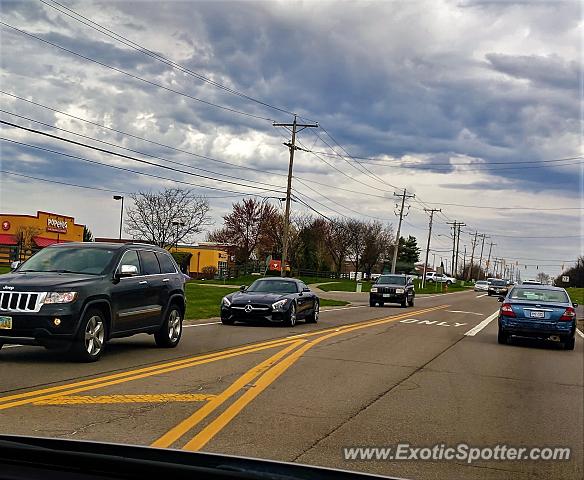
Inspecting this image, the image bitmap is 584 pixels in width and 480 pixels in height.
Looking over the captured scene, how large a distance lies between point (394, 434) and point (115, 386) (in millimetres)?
3687

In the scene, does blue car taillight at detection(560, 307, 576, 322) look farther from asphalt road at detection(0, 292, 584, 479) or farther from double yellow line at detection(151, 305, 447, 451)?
double yellow line at detection(151, 305, 447, 451)

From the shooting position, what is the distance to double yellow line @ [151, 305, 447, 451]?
6.51 meters

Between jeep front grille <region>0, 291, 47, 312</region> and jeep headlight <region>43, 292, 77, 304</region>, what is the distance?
0.07 meters

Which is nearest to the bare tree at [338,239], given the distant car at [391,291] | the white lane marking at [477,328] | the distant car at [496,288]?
the distant car at [496,288]

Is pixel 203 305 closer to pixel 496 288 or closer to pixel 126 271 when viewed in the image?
pixel 126 271

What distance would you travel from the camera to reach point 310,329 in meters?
19.3

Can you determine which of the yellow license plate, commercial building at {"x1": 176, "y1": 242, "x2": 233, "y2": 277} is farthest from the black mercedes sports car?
commercial building at {"x1": 176, "y1": 242, "x2": 233, "y2": 277}

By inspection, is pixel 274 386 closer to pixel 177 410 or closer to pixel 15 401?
pixel 177 410

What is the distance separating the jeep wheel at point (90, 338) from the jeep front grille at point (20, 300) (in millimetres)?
675

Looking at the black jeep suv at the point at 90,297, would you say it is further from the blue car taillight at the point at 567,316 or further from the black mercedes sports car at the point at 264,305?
the blue car taillight at the point at 567,316

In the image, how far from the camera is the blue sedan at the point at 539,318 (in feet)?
54.9

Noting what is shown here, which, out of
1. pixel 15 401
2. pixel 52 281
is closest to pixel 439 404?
pixel 15 401

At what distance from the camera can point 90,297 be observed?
1077cm

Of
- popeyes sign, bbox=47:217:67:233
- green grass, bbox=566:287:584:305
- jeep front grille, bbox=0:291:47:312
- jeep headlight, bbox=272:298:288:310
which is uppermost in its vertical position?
popeyes sign, bbox=47:217:67:233
